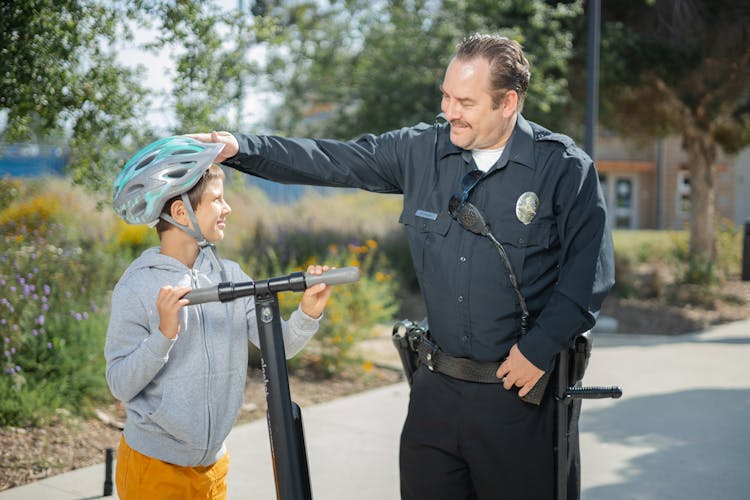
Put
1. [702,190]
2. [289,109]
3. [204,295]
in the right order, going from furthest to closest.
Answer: [289,109] → [702,190] → [204,295]

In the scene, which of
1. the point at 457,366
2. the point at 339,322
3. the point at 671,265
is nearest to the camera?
the point at 457,366

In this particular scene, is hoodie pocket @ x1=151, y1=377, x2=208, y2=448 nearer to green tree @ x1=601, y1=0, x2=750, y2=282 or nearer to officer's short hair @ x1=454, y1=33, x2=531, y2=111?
officer's short hair @ x1=454, y1=33, x2=531, y2=111

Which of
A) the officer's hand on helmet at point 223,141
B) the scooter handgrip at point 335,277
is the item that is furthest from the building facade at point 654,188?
the scooter handgrip at point 335,277

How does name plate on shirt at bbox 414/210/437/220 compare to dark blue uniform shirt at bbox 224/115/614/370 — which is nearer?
dark blue uniform shirt at bbox 224/115/614/370

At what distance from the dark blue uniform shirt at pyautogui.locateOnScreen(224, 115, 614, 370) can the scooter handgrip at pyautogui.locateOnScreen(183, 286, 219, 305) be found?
0.68 m

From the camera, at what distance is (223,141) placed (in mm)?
2490

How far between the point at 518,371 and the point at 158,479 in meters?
1.15

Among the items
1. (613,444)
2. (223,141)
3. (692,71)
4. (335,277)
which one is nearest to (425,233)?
Result: (335,277)

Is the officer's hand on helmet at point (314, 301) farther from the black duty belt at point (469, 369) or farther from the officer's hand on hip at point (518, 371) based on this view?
the officer's hand on hip at point (518, 371)

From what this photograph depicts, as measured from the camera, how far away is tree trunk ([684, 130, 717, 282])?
1391 cm

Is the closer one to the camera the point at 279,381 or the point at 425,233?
the point at 279,381

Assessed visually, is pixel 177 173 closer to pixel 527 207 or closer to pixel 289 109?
pixel 527 207

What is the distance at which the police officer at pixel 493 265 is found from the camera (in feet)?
8.07

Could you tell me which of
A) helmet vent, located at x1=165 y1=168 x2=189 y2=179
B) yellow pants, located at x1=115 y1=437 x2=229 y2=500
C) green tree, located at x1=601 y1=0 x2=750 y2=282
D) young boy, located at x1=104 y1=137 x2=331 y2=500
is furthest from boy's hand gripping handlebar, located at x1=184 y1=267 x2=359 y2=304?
green tree, located at x1=601 y1=0 x2=750 y2=282
